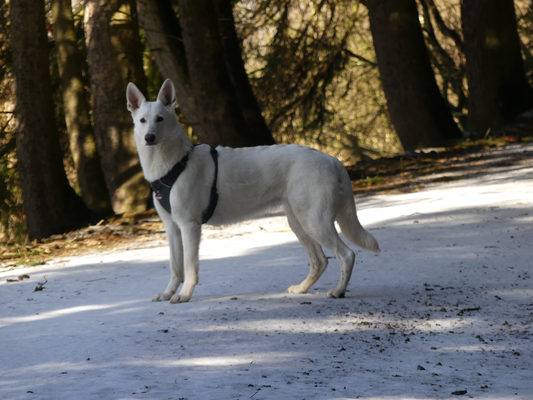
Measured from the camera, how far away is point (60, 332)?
432cm

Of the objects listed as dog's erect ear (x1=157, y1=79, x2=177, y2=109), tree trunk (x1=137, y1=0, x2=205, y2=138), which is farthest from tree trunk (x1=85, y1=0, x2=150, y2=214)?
dog's erect ear (x1=157, y1=79, x2=177, y2=109)

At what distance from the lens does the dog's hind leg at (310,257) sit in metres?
5.28

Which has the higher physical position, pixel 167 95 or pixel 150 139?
pixel 167 95

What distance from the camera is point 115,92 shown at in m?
11.7

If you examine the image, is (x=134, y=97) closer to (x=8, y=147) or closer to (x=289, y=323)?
(x=289, y=323)

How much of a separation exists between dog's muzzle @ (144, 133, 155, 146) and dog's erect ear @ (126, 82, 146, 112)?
16.1 inches

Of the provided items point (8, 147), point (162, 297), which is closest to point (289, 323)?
point (162, 297)

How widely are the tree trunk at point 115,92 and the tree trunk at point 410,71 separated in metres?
5.90

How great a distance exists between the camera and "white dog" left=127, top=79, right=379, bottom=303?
5.03m

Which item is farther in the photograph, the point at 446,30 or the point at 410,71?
the point at 446,30

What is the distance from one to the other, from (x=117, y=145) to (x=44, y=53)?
7.59 feet

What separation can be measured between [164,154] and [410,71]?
10.1 metres

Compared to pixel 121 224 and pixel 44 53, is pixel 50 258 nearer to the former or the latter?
pixel 121 224

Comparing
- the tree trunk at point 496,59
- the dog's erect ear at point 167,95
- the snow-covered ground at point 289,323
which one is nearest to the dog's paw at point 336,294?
the snow-covered ground at point 289,323
